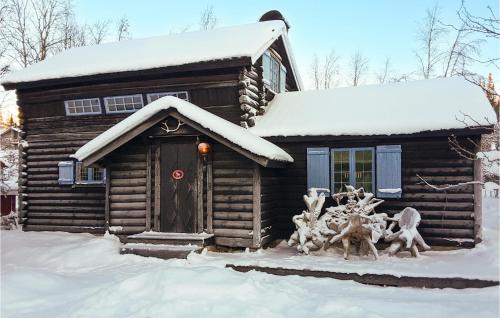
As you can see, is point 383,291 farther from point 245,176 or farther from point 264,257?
point 245,176

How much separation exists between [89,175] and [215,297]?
9.50 metres

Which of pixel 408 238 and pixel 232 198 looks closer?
pixel 408 238

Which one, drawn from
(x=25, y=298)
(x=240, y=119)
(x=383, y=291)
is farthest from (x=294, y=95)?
(x=25, y=298)

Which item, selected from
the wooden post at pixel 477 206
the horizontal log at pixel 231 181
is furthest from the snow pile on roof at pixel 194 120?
the wooden post at pixel 477 206

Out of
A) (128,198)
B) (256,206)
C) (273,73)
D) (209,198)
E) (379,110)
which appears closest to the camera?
(256,206)

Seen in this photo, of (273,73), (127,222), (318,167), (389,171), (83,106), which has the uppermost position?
(273,73)

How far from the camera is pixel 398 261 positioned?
9414 millimetres

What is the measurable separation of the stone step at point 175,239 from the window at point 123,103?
4.94 metres

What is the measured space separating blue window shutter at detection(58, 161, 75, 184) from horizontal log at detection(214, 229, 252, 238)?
21.0 ft

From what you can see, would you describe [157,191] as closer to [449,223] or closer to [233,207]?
[233,207]

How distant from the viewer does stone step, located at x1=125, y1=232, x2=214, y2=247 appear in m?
10.4

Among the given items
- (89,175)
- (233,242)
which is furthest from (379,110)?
(89,175)

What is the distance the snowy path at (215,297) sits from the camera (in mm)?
6066

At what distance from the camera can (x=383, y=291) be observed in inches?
296
